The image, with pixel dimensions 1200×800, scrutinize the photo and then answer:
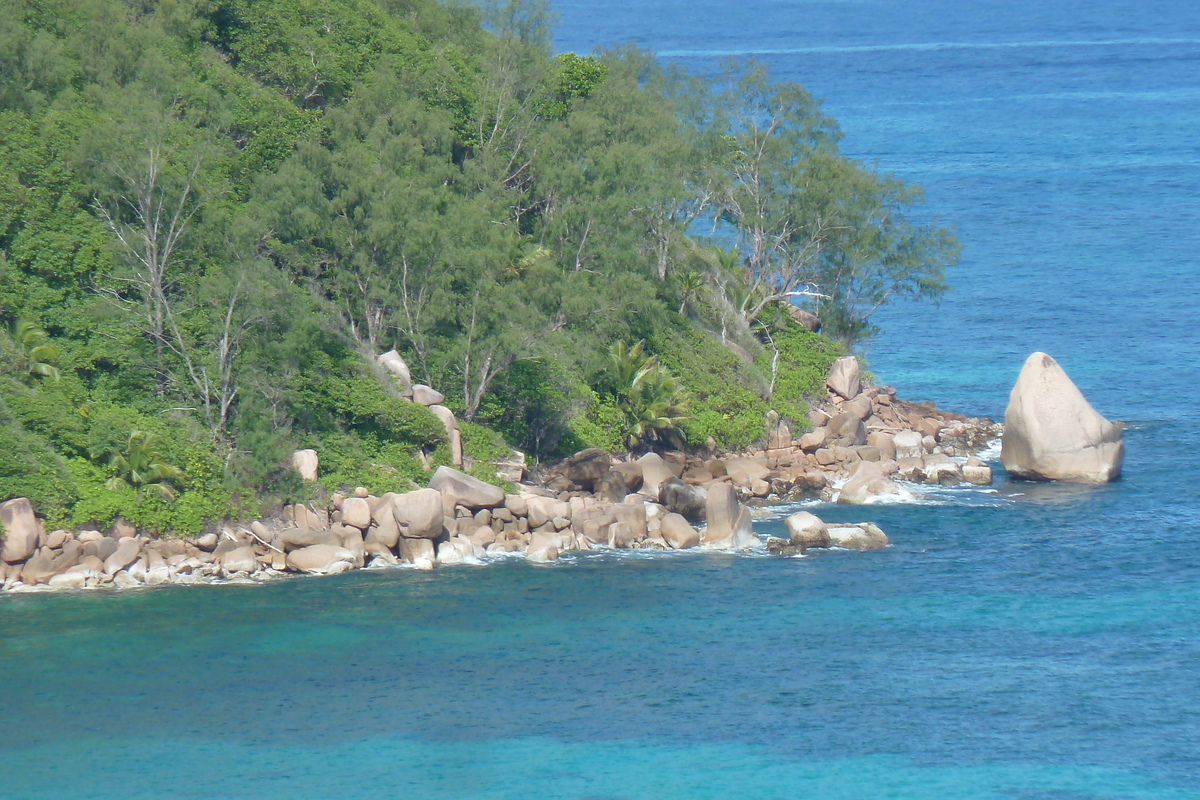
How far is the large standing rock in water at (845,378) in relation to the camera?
63.4 m

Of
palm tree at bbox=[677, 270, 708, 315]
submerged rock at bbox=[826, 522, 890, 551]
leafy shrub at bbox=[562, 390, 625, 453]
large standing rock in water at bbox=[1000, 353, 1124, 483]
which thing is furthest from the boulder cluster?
palm tree at bbox=[677, 270, 708, 315]

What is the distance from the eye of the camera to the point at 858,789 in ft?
110

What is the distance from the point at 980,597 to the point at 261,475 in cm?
2261

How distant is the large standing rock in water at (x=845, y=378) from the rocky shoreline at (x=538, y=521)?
138 inches

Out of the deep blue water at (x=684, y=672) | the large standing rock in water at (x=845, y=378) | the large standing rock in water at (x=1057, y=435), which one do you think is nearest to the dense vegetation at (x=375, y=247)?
the large standing rock in water at (x=845, y=378)

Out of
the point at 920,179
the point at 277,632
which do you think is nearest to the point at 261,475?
the point at 277,632

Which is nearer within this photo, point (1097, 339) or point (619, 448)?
point (619, 448)

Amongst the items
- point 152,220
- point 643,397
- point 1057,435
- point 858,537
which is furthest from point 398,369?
point 1057,435

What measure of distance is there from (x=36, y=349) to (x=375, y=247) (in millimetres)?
11807

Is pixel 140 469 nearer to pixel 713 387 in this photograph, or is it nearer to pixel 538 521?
pixel 538 521

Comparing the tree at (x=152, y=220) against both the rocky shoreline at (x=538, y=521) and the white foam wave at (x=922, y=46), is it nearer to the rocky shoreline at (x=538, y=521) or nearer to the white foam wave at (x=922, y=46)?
the rocky shoreline at (x=538, y=521)

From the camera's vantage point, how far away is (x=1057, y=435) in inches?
2228

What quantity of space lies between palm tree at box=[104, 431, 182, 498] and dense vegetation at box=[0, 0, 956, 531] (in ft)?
0.28

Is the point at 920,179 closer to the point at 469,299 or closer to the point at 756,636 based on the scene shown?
the point at 469,299
